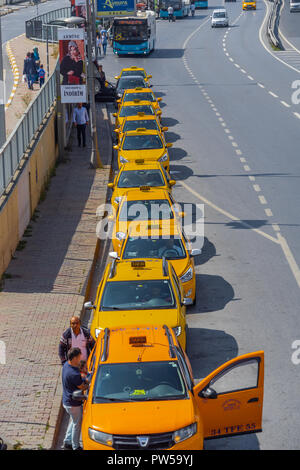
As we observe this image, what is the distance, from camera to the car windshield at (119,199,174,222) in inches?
814

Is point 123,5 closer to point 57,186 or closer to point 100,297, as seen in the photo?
point 57,186

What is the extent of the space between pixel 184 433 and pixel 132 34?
54.9 metres

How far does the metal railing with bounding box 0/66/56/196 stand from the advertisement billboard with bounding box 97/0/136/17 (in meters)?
30.7

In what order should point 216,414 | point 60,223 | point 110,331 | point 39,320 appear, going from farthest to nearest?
1. point 60,223
2. point 39,320
3. point 110,331
4. point 216,414

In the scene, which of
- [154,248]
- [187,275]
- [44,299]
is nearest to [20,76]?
[154,248]

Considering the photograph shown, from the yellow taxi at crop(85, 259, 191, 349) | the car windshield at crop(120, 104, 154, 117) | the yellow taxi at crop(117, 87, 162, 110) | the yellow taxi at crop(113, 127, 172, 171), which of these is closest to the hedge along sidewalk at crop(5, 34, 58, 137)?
the car windshield at crop(120, 104, 154, 117)

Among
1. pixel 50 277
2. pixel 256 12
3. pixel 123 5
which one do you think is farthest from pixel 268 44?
pixel 50 277

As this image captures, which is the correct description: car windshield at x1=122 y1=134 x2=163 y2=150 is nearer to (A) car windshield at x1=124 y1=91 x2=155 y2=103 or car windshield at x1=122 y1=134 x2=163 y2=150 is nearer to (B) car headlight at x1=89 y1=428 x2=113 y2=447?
(A) car windshield at x1=124 y1=91 x2=155 y2=103

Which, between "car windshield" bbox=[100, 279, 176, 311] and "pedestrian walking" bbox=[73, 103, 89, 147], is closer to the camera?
"car windshield" bbox=[100, 279, 176, 311]

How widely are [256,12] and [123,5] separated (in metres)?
44.3

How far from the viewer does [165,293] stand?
15.6 metres

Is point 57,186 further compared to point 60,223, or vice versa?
point 57,186

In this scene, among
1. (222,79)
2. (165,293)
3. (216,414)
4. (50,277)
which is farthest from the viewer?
(222,79)

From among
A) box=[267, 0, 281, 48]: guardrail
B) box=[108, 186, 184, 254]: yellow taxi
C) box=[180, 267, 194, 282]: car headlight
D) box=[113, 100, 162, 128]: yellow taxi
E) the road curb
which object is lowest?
box=[267, 0, 281, 48]: guardrail
